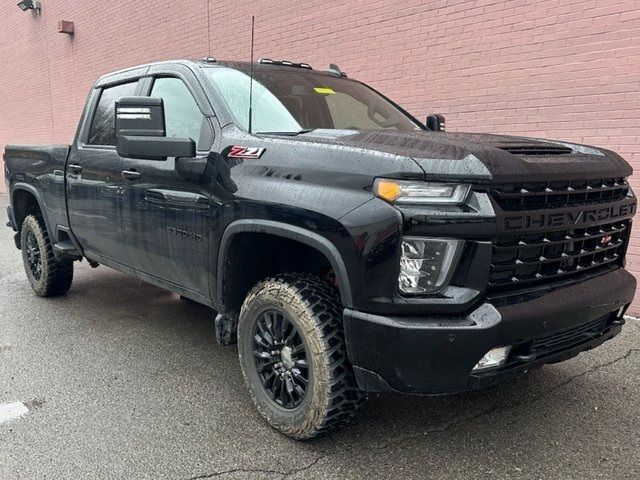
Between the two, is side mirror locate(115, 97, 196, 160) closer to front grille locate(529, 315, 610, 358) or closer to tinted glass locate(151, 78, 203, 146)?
tinted glass locate(151, 78, 203, 146)

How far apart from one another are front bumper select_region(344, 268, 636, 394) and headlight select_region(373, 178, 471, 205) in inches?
18.0

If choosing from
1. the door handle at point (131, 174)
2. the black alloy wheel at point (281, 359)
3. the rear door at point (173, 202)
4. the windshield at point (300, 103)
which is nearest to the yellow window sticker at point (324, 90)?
the windshield at point (300, 103)

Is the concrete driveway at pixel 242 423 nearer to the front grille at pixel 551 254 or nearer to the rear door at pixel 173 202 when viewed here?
the rear door at pixel 173 202

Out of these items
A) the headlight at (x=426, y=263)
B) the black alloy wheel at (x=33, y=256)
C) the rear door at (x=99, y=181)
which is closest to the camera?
the headlight at (x=426, y=263)

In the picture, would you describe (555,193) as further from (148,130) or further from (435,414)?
(148,130)

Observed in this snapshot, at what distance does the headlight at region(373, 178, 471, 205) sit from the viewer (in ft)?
7.19

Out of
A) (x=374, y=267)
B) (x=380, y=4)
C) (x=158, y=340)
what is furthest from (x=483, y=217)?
(x=380, y=4)

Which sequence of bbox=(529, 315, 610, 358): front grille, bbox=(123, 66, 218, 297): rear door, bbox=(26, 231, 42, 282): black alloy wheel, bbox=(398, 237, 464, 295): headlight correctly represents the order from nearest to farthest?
1. bbox=(398, 237, 464, 295): headlight
2. bbox=(529, 315, 610, 358): front grille
3. bbox=(123, 66, 218, 297): rear door
4. bbox=(26, 231, 42, 282): black alloy wheel

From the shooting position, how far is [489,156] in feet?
7.41

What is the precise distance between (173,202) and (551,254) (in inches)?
82.6

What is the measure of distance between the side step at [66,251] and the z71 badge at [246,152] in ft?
8.36

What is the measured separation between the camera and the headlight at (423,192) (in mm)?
2191

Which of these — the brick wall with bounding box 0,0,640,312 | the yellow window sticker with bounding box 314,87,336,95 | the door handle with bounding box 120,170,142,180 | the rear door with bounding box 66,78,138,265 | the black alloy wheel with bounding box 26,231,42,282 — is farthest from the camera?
the black alloy wheel with bounding box 26,231,42,282

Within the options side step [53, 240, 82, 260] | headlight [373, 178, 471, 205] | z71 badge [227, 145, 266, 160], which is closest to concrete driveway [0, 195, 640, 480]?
side step [53, 240, 82, 260]
